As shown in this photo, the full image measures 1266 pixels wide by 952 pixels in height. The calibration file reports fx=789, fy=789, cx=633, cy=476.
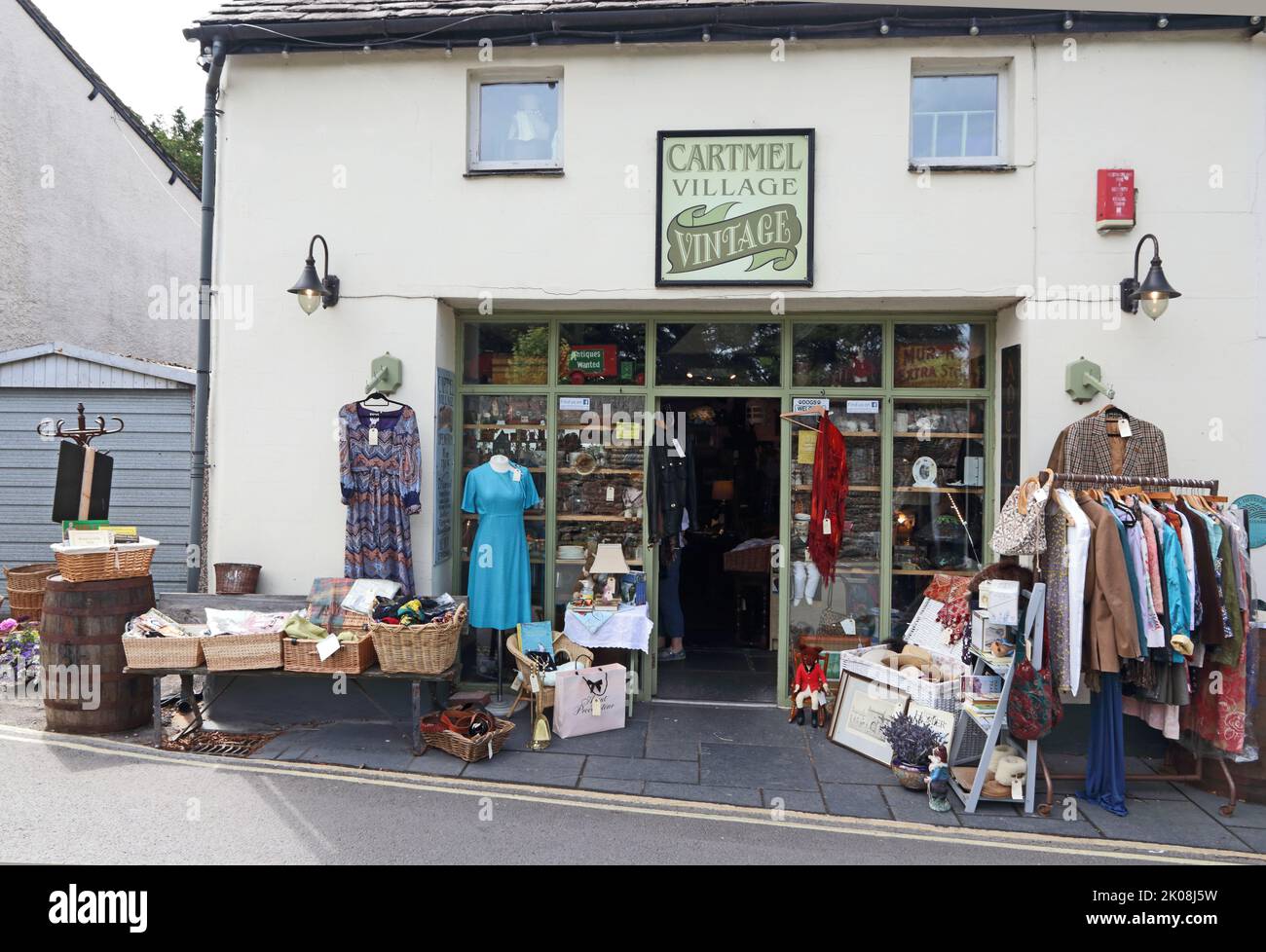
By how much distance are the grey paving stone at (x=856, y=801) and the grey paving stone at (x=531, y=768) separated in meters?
1.69

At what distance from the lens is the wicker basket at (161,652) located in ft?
18.8

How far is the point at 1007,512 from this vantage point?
5.42 m

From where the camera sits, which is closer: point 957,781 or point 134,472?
point 957,781

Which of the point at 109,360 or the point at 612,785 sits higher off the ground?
the point at 109,360

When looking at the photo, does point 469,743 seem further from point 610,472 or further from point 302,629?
point 610,472

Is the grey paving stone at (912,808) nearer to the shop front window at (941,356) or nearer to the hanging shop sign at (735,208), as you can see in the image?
the shop front window at (941,356)

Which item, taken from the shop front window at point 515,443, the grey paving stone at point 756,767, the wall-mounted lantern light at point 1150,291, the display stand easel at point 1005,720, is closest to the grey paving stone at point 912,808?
the display stand easel at point 1005,720

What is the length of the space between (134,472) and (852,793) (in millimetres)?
7576

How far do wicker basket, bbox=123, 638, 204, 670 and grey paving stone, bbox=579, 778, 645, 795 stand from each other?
3029 millimetres

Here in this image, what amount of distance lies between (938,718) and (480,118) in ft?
19.6

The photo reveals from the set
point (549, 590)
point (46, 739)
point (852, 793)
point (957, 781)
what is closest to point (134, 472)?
point (46, 739)

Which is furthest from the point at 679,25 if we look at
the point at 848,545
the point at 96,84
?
the point at 96,84

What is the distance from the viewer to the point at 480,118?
265 inches

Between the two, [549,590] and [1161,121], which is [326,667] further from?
[1161,121]
